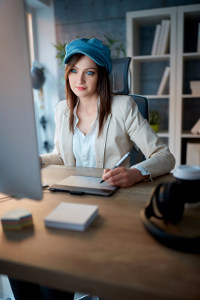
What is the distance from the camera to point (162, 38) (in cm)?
280

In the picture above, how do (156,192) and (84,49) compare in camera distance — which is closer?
(156,192)

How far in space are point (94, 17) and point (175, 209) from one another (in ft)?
10.9

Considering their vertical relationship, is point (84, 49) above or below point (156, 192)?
above

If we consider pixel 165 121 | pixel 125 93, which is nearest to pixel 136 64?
pixel 165 121

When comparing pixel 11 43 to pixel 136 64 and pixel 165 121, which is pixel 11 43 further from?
pixel 165 121

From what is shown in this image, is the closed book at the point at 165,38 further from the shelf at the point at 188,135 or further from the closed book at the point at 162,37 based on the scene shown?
the shelf at the point at 188,135

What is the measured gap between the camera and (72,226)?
2.05 ft

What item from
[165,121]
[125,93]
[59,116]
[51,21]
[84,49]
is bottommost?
[165,121]

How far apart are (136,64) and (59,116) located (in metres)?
1.79

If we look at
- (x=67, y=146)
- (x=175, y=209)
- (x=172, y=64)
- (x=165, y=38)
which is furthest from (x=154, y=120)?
(x=175, y=209)

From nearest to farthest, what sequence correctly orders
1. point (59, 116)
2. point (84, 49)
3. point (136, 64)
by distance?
1. point (84, 49)
2. point (59, 116)
3. point (136, 64)

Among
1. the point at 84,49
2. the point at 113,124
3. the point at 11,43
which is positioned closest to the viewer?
the point at 11,43

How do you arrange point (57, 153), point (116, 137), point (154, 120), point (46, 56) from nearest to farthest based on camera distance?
point (116, 137) → point (57, 153) → point (154, 120) → point (46, 56)

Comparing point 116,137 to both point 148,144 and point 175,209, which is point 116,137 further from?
point 175,209
